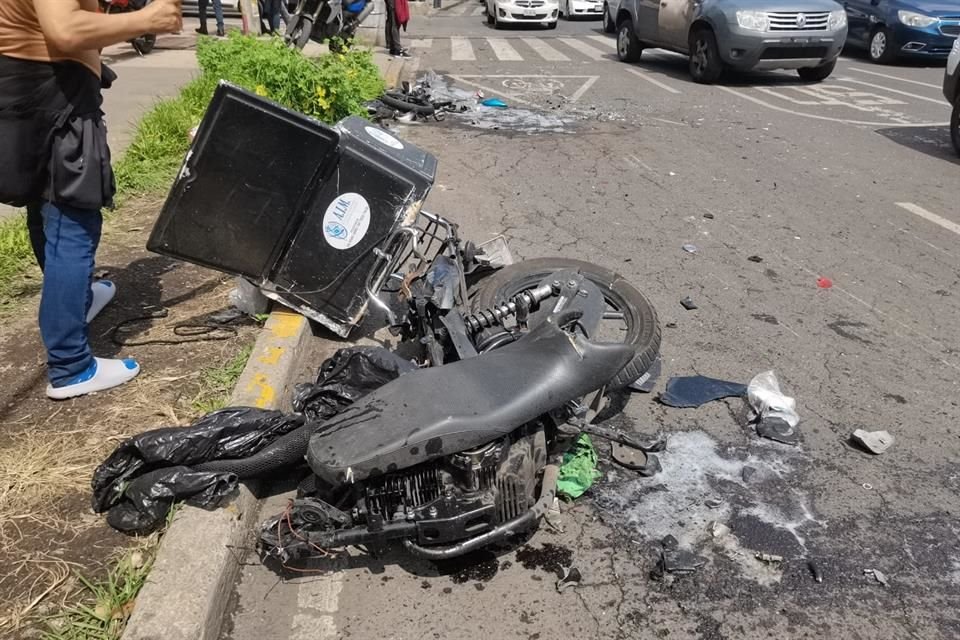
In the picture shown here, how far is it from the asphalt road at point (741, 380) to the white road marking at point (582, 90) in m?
1.50

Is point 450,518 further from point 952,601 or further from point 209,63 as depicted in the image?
point 209,63

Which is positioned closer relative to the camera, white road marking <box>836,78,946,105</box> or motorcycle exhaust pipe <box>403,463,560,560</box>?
motorcycle exhaust pipe <box>403,463,560,560</box>

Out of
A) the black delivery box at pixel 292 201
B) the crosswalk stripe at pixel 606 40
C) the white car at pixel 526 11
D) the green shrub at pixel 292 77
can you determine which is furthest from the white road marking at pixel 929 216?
the white car at pixel 526 11

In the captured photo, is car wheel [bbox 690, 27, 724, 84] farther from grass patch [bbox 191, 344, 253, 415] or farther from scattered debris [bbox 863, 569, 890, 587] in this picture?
scattered debris [bbox 863, 569, 890, 587]

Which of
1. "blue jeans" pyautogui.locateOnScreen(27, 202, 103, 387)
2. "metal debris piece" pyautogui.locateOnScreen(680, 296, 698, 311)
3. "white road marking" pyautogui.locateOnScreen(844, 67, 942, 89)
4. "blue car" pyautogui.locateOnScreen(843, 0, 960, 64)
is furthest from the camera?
"blue car" pyautogui.locateOnScreen(843, 0, 960, 64)

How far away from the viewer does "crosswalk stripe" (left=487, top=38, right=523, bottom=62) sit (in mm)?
14923

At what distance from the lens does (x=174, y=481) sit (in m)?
2.64

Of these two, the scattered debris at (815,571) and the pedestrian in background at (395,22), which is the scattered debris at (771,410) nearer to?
the scattered debris at (815,571)

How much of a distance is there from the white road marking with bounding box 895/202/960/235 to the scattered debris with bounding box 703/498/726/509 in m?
4.20

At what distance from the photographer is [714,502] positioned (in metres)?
3.00

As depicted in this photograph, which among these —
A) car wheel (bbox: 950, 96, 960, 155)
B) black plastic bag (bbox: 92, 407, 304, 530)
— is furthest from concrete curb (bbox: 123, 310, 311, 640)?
car wheel (bbox: 950, 96, 960, 155)

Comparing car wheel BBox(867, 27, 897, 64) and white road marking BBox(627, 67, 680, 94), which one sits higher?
car wheel BBox(867, 27, 897, 64)

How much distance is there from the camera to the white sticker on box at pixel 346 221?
371 cm

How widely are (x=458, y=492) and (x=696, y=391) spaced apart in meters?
1.69
